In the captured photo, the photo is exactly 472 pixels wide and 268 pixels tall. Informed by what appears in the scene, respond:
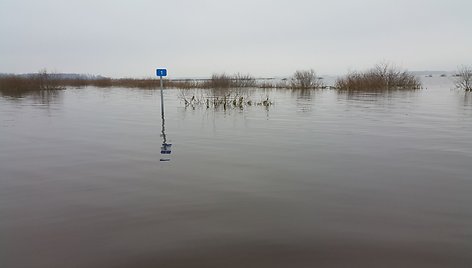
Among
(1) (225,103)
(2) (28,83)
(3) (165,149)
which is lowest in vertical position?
(3) (165,149)

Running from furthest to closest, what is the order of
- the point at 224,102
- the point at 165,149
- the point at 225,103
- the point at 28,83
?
the point at 28,83 < the point at 224,102 < the point at 225,103 < the point at 165,149

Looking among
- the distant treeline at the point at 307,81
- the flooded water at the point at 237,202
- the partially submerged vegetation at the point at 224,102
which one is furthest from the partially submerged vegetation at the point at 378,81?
the flooded water at the point at 237,202

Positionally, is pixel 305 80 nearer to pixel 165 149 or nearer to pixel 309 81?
pixel 309 81

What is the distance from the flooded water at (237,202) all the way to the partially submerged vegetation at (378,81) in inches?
1382

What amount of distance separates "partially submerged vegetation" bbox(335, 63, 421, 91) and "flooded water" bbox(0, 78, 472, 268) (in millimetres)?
35115

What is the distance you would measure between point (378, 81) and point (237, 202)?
4450 centimetres

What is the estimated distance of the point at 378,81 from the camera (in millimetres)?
45156

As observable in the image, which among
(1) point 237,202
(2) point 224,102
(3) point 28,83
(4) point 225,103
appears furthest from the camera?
(3) point 28,83

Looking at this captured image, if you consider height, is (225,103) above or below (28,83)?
below

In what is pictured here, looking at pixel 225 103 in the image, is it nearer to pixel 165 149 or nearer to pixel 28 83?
pixel 165 149

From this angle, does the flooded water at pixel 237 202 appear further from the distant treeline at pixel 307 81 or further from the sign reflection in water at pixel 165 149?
the distant treeline at pixel 307 81

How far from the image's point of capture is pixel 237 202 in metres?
5.23

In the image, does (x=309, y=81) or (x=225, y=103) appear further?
(x=309, y=81)

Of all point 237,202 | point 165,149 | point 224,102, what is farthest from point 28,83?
point 237,202
